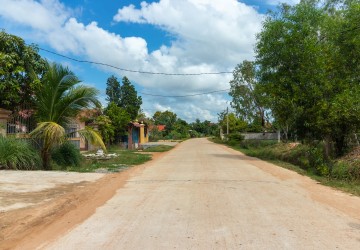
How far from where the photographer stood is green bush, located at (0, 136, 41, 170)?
1338 cm

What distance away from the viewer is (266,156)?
25266 millimetres

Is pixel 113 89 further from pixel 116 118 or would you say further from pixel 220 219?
pixel 220 219

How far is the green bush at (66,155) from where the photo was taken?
16203 mm

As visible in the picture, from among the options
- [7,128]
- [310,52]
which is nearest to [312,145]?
[310,52]

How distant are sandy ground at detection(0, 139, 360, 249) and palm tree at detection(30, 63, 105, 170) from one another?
4036 millimetres

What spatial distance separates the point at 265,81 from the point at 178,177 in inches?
518

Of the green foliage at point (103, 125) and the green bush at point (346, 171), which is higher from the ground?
the green foliage at point (103, 125)

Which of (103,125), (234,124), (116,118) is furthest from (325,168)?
(234,124)

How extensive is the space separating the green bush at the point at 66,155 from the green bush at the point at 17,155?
5.85 feet

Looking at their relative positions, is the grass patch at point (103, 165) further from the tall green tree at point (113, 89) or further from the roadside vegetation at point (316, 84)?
the tall green tree at point (113, 89)

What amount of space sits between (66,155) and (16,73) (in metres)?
4.16

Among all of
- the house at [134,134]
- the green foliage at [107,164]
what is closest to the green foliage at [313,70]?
the green foliage at [107,164]

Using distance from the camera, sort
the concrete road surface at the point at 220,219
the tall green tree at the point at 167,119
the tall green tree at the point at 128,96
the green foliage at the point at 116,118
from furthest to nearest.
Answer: the tall green tree at the point at 167,119 < the tall green tree at the point at 128,96 < the green foliage at the point at 116,118 < the concrete road surface at the point at 220,219

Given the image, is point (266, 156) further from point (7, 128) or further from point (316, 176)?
point (7, 128)
